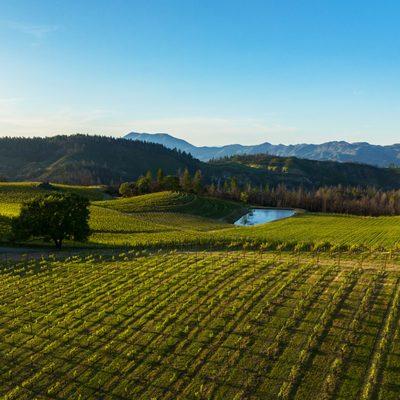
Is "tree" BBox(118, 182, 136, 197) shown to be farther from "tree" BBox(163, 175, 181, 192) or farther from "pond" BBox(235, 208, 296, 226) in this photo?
"pond" BBox(235, 208, 296, 226)

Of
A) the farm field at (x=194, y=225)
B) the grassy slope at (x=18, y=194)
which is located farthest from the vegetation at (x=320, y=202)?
the grassy slope at (x=18, y=194)

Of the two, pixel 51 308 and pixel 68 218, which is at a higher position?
pixel 68 218

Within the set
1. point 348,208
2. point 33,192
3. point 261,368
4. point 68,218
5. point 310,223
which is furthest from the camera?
point 348,208

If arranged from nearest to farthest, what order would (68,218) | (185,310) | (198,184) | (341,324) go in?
(341,324) → (185,310) → (68,218) → (198,184)

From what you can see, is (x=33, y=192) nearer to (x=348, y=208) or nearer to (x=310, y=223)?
(x=310, y=223)

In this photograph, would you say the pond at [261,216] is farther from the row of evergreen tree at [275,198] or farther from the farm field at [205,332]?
the farm field at [205,332]

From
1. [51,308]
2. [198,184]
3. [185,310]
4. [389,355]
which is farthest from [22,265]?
[198,184]

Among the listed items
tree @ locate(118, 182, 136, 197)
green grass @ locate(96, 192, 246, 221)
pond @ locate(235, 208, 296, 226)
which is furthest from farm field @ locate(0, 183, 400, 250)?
tree @ locate(118, 182, 136, 197)
